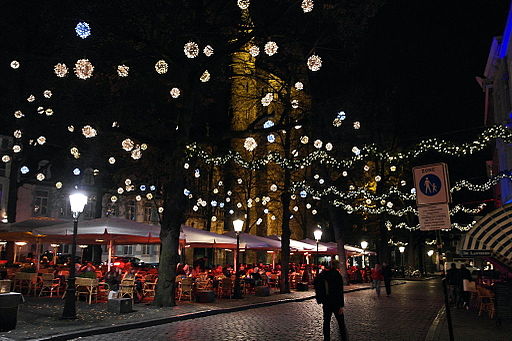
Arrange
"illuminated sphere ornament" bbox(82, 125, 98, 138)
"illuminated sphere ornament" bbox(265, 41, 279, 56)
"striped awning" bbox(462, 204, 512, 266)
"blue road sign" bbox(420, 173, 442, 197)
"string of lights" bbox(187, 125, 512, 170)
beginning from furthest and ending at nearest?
1. "string of lights" bbox(187, 125, 512, 170)
2. "illuminated sphere ornament" bbox(82, 125, 98, 138)
3. "illuminated sphere ornament" bbox(265, 41, 279, 56)
4. "striped awning" bbox(462, 204, 512, 266)
5. "blue road sign" bbox(420, 173, 442, 197)

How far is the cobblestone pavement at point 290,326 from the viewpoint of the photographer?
11.3 metres

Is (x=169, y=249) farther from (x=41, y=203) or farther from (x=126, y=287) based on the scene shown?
(x=41, y=203)

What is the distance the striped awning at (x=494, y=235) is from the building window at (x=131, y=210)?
148ft

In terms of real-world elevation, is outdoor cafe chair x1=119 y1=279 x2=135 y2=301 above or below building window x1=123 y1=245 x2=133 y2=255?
below

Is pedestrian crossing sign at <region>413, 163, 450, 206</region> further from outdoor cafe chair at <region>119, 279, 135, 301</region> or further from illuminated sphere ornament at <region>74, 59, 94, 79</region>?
outdoor cafe chair at <region>119, 279, 135, 301</region>

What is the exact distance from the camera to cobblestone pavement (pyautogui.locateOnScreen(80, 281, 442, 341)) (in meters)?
11.3

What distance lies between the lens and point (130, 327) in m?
12.5

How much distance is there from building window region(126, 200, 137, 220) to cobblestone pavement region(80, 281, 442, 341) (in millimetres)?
37811

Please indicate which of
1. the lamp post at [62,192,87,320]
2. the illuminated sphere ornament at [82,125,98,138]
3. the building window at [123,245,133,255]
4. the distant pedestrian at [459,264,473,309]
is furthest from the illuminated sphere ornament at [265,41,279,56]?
the building window at [123,245,133,255]

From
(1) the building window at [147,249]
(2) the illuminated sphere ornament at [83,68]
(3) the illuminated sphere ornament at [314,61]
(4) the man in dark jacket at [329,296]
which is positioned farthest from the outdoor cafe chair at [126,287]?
(1) the building window at [147,249]

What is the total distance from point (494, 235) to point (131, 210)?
46.9 meters

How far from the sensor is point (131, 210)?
54.3m

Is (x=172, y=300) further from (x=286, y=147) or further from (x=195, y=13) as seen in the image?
(x=286, y=147)

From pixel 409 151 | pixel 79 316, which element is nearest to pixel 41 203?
pixel 79 316
